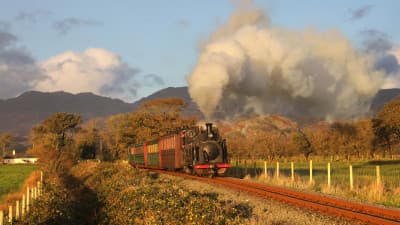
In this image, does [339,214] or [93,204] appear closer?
[339,214]

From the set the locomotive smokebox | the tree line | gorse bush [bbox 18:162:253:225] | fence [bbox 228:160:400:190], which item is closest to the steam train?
the locomotive smokebox

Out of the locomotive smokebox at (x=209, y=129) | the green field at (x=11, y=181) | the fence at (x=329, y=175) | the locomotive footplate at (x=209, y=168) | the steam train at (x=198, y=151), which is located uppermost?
the locomotive smokebox at (x=209, y=129)

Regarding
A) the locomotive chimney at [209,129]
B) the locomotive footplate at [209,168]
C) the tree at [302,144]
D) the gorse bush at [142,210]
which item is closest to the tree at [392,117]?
the tree at [302,144]

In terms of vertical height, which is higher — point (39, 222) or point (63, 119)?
point (63, 119)

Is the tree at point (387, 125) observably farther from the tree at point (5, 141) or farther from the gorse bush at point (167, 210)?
the tree at point (5, 141)

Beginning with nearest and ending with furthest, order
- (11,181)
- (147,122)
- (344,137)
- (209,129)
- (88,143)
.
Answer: (209,129) → (11,181) → (147,122) → (344,137) → (88,143)

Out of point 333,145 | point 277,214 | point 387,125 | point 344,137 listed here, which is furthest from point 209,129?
point 344,137

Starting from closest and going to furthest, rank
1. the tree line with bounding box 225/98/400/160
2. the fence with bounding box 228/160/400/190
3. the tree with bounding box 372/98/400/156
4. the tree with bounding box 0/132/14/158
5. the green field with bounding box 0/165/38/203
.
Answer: the fence with bounding box 228/160/400/190 → the green field with bounding box 0/165/38/203 → the tree with bounding box 372/98/400/156 → the tree line with bounding box 225/98/400/160 → the tree with bounding box 0/132/14/158

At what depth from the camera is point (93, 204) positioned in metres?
23.0

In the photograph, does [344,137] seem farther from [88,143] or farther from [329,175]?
[329,175]

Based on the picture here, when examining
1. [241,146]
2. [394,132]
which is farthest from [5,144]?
[394,132]

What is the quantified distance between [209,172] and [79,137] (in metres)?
80.5

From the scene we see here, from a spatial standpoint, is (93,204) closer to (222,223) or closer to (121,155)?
(222,223)

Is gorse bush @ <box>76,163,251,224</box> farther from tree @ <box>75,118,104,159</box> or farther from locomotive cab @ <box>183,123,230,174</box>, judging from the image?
tree @ <box>75,118,104,159</box>
